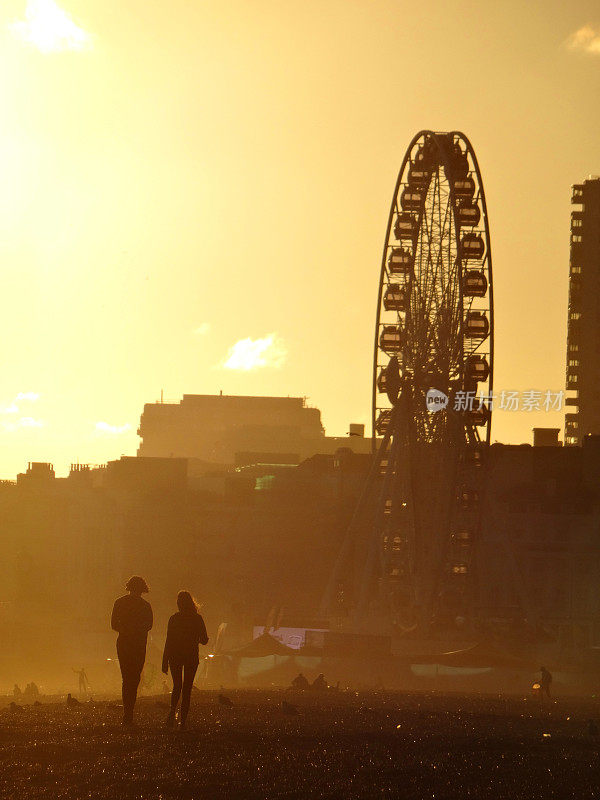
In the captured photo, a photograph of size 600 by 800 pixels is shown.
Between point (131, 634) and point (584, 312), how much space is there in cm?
14441

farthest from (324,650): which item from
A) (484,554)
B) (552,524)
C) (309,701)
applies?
(552,524)

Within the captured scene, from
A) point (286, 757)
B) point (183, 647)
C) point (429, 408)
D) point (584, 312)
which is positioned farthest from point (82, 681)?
point (584, 312)

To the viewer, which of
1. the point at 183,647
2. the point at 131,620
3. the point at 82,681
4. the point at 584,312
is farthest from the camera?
the point at 584,312

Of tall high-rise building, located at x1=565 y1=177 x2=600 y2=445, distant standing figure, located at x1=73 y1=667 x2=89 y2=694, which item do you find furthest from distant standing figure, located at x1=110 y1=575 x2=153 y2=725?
tall high-rise building, located at x1=565 y1=177 x2=600 y2=445

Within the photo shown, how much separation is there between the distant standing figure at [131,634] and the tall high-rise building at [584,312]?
14004cm

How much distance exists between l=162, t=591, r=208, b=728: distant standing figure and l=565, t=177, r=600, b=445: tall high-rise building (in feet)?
460

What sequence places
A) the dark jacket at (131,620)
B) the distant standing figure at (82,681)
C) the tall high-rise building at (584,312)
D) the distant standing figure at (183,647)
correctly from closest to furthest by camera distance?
the distant standing figure at (183,647), the dark jacket at (131,620), the distant standing figure at (82,681), the tall high-rise building at (584,312)

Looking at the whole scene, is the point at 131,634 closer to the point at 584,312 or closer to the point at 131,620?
the point at 131,620

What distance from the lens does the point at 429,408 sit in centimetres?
7388

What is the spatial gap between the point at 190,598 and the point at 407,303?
181 feet

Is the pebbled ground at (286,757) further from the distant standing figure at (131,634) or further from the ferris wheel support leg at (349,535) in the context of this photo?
the ferris wheel support leg at (349,535)

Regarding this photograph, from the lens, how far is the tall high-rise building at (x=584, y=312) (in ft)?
517

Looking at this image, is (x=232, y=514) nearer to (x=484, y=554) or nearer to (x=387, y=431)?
(x=484, y=554)

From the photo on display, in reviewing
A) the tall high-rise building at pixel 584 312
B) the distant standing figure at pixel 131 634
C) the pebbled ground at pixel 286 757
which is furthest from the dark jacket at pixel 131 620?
the tall high-rise building at pixel 584 312
